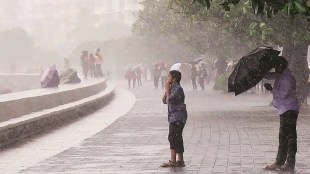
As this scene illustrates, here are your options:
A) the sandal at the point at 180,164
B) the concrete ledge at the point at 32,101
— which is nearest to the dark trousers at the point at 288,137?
the sandal at the point at 180,164

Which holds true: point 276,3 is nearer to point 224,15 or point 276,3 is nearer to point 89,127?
point 89,127

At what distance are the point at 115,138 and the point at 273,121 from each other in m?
5.55

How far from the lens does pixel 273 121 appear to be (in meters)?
20.3

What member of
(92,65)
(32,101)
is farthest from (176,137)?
(92,65)

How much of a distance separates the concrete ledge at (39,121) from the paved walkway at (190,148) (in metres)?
1.25

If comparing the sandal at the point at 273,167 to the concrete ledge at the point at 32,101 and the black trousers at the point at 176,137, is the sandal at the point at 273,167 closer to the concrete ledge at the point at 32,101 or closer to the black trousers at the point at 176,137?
the black trousers at the point at 176,137

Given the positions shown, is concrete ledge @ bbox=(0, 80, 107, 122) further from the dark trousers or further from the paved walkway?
the dark trousers

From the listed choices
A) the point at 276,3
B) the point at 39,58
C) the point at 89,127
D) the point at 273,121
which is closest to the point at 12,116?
the point at 89,127

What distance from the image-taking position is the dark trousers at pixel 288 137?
10.9 meters

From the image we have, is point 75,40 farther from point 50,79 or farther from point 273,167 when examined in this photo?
point 273,167

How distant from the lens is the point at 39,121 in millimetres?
17328

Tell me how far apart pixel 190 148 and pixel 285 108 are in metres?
3.48

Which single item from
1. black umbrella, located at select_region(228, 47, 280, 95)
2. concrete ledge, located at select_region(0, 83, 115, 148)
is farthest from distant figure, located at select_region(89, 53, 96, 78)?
black umbrella, located at select_region(228, 47, 280, 95)

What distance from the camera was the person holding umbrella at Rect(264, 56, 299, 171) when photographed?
35.6ft
